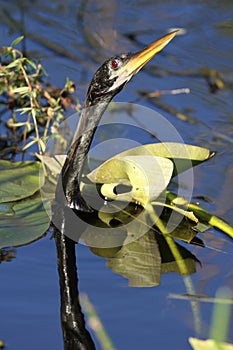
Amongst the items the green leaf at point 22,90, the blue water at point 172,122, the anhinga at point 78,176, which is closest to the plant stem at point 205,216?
the blue water at point 172,122

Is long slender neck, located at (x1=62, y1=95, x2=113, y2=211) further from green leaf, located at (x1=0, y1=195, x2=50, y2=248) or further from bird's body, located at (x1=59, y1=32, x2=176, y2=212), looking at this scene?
green leaf, located at (x1=0, y1=195, x2=50, y2=248)

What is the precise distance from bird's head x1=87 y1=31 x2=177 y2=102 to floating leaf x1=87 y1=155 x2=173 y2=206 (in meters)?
0.33

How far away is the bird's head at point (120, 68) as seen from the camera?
9.71 feet

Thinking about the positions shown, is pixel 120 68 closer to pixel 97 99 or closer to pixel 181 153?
pixel 97 99

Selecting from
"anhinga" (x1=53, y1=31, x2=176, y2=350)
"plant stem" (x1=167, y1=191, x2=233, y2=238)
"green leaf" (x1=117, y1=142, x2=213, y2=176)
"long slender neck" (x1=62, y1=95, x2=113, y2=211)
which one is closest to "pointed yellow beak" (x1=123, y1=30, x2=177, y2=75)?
"anhinga" (x1=53, y1=31, x2=176, y2=350)

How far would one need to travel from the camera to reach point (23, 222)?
312 cm

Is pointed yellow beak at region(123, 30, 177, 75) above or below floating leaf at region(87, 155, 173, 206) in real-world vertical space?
above

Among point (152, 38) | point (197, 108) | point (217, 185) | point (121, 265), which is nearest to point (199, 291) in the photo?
point (121, 265)

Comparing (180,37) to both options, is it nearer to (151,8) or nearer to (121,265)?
(151,8)

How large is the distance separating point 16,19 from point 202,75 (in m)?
1.18

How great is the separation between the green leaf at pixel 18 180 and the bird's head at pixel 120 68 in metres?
0.52

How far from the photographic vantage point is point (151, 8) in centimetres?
→ 531

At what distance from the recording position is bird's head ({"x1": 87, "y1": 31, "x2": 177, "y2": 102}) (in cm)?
296

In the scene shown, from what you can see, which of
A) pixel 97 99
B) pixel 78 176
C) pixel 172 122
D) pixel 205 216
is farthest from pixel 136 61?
pixel 172 122
